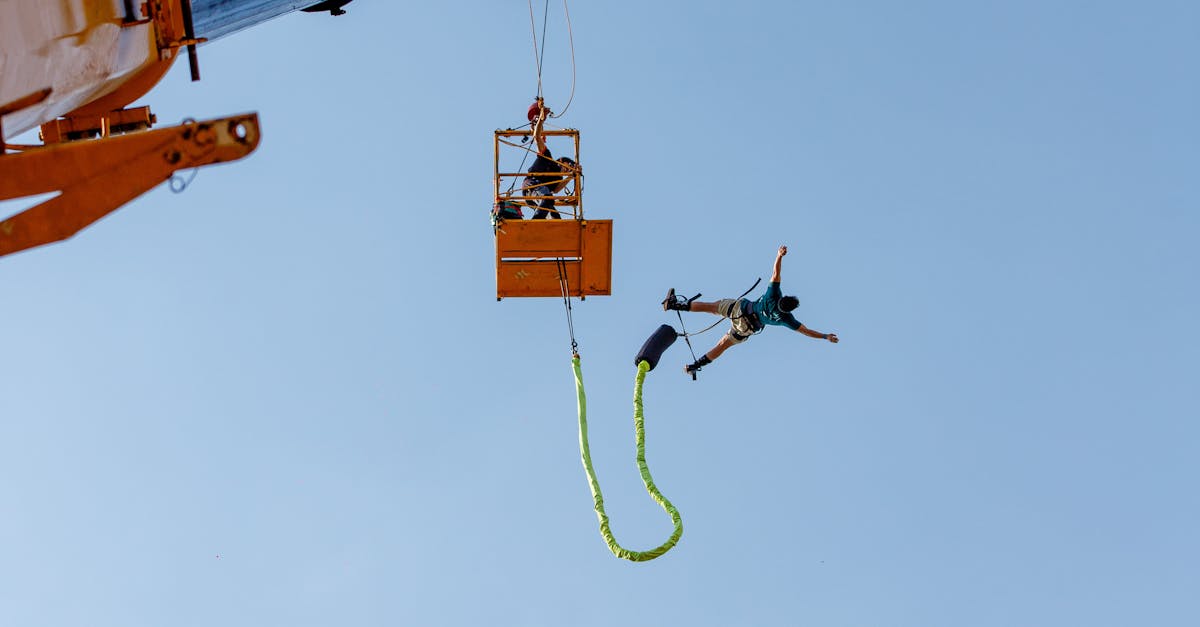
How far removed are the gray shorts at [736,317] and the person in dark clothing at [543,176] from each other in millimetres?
2745

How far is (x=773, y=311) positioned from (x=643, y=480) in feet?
11.7

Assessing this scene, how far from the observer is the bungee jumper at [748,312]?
1496 centimetres

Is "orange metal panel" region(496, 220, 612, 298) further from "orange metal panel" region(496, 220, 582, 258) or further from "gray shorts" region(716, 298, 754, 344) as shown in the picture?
"gray shorts" region(716, 298, 754, 344)

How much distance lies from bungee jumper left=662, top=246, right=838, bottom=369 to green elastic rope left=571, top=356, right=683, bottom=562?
2140mm

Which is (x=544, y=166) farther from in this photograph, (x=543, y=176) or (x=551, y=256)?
(x=551, y=256)

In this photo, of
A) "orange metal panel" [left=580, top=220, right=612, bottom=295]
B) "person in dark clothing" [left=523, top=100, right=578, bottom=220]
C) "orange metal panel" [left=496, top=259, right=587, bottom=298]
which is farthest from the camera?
"person in dark clothing" [left=523, top=100, right=578, bottom=220]

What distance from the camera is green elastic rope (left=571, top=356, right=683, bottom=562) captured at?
11.7m

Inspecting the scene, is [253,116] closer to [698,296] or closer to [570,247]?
[570,247]

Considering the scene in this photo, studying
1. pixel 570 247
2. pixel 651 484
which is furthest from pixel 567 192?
pixel 651 484

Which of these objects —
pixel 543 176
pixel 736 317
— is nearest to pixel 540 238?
pixel 543 176

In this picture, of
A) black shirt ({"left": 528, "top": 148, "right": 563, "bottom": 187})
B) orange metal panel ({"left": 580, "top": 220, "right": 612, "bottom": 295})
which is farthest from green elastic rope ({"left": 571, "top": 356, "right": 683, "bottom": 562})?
black shirt ({"left": 528, "top": 148, "right": 563, "bottom": 187})

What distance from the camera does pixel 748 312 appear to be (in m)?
15.5

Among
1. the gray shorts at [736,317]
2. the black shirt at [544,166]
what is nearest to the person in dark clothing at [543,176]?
the black shirt at [544,166]

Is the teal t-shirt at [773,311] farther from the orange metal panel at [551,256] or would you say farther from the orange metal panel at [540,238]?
the orange metal panel at [540,238]
